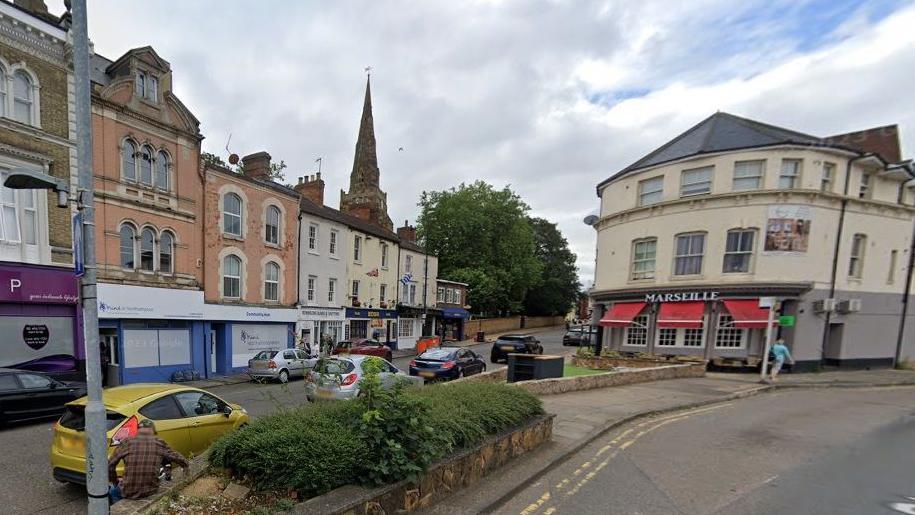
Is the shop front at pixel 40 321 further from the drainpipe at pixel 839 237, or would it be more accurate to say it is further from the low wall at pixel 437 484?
the drainpipe at pixel 839 237

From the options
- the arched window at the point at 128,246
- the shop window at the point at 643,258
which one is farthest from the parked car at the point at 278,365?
the shop window at the point at 643,258

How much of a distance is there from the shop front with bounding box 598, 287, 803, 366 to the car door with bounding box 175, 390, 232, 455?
18231 millimetres

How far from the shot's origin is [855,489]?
18.7 ft

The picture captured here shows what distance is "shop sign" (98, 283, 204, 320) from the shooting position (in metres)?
14.1

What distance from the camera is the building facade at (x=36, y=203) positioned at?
480 inches

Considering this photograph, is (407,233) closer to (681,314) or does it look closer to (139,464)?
(681,314)

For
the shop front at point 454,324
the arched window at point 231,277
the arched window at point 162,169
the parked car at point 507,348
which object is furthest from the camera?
the shop front at point 454,324

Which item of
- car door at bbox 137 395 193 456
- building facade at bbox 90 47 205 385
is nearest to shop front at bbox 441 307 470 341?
building facade at bbox 90 47 205 385

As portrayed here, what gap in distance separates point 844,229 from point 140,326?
30640 mm

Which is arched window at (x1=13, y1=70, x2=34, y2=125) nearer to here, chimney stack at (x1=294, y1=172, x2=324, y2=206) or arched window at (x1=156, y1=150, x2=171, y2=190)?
arched window at (x1=156, y1=150, x2=171, y2=190)

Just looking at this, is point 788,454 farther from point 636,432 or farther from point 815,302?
point 815,302

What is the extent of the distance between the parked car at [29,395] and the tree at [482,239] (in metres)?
34.8

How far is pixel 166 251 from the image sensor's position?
1622 cm

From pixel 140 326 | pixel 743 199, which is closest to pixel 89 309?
pixel 140 326
